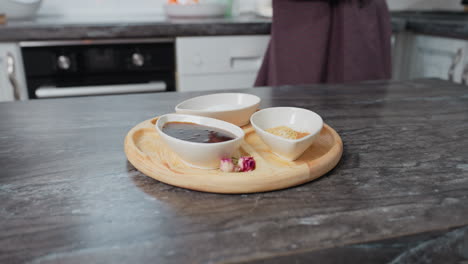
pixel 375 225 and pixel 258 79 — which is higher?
pixel 375 225

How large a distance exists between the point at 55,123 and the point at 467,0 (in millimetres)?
2325

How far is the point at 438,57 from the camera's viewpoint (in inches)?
70.5

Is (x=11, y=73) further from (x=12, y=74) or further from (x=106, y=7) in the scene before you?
(x=106, y=7)

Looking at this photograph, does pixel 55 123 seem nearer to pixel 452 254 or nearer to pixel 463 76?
pixel 452 254

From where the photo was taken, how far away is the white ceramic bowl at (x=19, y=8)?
1.73m

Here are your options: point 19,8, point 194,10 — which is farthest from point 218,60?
point 19,8

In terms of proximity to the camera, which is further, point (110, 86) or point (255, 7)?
point (255, 7)

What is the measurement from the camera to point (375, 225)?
41 cm

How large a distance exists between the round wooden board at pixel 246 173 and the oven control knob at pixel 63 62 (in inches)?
44.3

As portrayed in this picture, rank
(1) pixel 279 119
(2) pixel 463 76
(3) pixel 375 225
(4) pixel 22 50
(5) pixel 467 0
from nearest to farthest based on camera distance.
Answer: (3) pixel 375 225 → (1) pixel 279 119 → (4) pixel 22 50 → (2) pixel 463 76 → (5) pixel 467 0

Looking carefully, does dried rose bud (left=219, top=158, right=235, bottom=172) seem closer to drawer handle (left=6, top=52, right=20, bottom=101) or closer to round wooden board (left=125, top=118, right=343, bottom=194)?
round wooden board (left=125, top=118, right=343, bottom=194)

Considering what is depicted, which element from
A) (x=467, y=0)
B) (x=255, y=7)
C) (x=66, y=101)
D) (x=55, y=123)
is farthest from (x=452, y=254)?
(x=467, y=0)

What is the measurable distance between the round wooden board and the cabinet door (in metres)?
1.34

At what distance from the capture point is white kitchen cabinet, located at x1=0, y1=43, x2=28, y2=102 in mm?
1532
